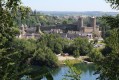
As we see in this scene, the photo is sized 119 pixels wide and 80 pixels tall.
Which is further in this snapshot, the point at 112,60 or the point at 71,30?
the point at 71,30

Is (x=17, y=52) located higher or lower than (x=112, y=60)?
higher

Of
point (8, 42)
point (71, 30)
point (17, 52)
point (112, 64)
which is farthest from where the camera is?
point (71, 30)

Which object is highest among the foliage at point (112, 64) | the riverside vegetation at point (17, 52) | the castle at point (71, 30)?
the riverside vegetation at point (17, 52)

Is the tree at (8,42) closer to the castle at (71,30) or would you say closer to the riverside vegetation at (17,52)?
the riverside vegetation at (17,52)

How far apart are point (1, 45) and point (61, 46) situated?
3868 centimetres

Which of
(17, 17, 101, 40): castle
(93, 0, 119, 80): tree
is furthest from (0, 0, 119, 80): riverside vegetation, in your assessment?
(17, 17, 101, 40): castle

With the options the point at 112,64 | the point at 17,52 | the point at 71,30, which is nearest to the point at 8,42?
the point at 17,52

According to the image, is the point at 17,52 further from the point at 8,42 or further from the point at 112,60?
the point at 112,60

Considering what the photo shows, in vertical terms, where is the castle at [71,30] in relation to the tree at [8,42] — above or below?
below

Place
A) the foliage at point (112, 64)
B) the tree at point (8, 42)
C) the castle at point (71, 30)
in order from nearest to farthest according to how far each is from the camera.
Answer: the tree at point (8, 42), the foliage at point (112, 64), the castle at point (71, 30)

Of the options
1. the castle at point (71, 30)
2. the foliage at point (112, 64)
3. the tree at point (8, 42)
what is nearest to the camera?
the tree at point (8, 42)

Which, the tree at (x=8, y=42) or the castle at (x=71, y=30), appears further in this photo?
the castle at (x=71, y=30)

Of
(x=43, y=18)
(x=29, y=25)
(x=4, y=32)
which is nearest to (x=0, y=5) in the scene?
(x=4, y=32)

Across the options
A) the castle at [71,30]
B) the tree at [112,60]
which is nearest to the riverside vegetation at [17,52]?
the tree at [112,60]
